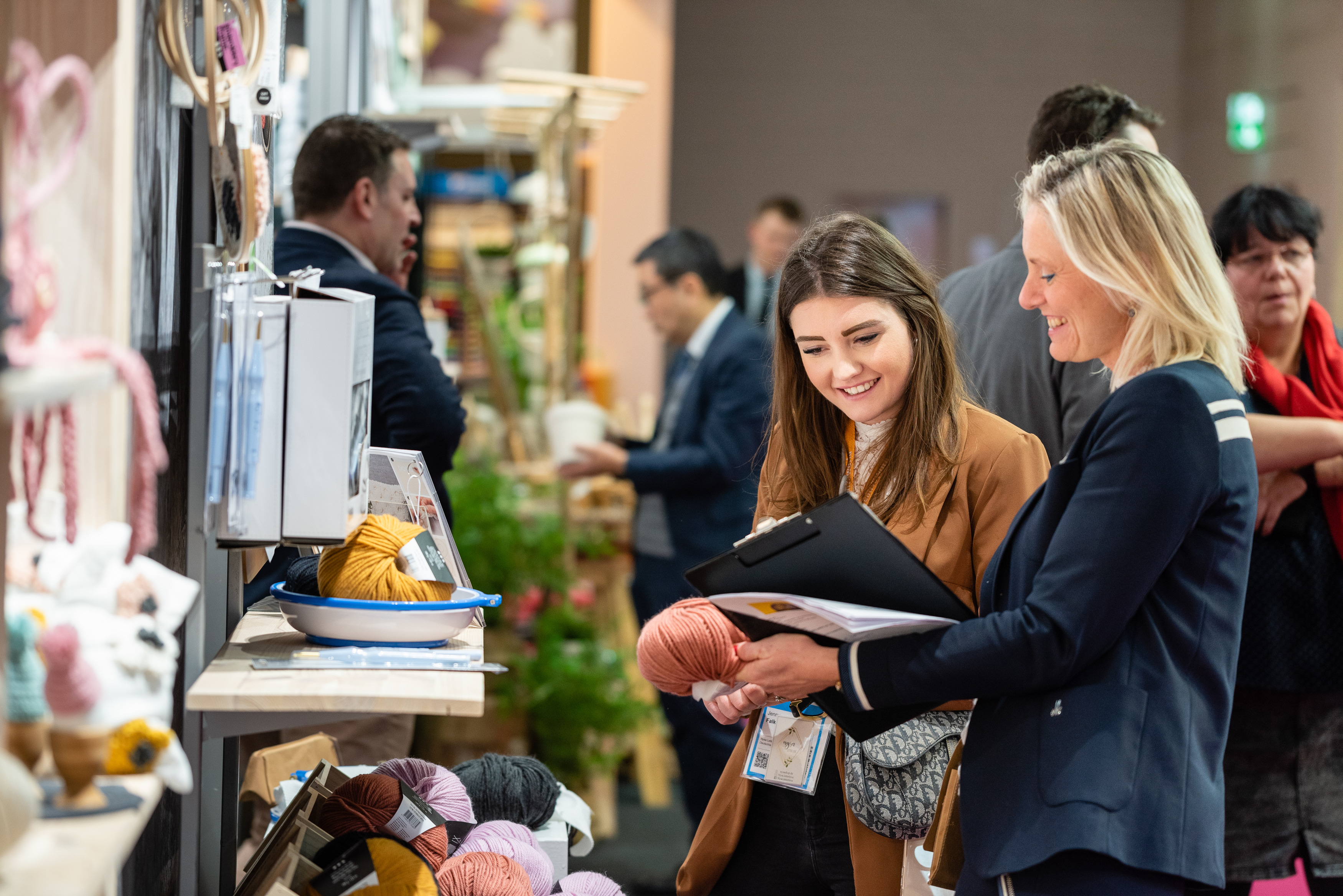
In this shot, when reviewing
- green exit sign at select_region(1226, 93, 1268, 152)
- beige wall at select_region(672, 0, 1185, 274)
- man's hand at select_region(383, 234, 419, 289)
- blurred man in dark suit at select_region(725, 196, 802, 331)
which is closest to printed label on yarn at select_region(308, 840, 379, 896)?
man's hand at select_region(383, 234, 419, 289)

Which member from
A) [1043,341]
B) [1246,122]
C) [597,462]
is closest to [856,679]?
[1043,341]

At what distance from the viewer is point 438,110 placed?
4875 millimetres

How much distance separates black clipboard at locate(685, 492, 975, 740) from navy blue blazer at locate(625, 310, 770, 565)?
2.42 m

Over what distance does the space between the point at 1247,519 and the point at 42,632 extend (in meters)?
1.12

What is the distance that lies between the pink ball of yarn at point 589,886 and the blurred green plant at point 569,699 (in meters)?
2.32

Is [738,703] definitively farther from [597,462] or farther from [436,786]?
[597,462]

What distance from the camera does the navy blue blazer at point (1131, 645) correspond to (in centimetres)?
124

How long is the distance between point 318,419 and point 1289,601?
200cm

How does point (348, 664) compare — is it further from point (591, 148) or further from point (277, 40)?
point (591, 148)

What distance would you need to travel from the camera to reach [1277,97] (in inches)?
235

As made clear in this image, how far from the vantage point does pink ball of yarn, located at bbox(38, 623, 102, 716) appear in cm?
90

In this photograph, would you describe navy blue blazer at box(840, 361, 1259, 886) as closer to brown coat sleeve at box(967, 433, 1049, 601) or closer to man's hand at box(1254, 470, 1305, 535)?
brown coat sleeve at box(967, 433, 1049, 601)

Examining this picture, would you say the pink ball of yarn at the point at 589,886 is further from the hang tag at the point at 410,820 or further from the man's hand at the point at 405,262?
the man's hand at the point at 405,262

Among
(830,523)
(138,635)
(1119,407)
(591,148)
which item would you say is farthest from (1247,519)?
(591,148)
